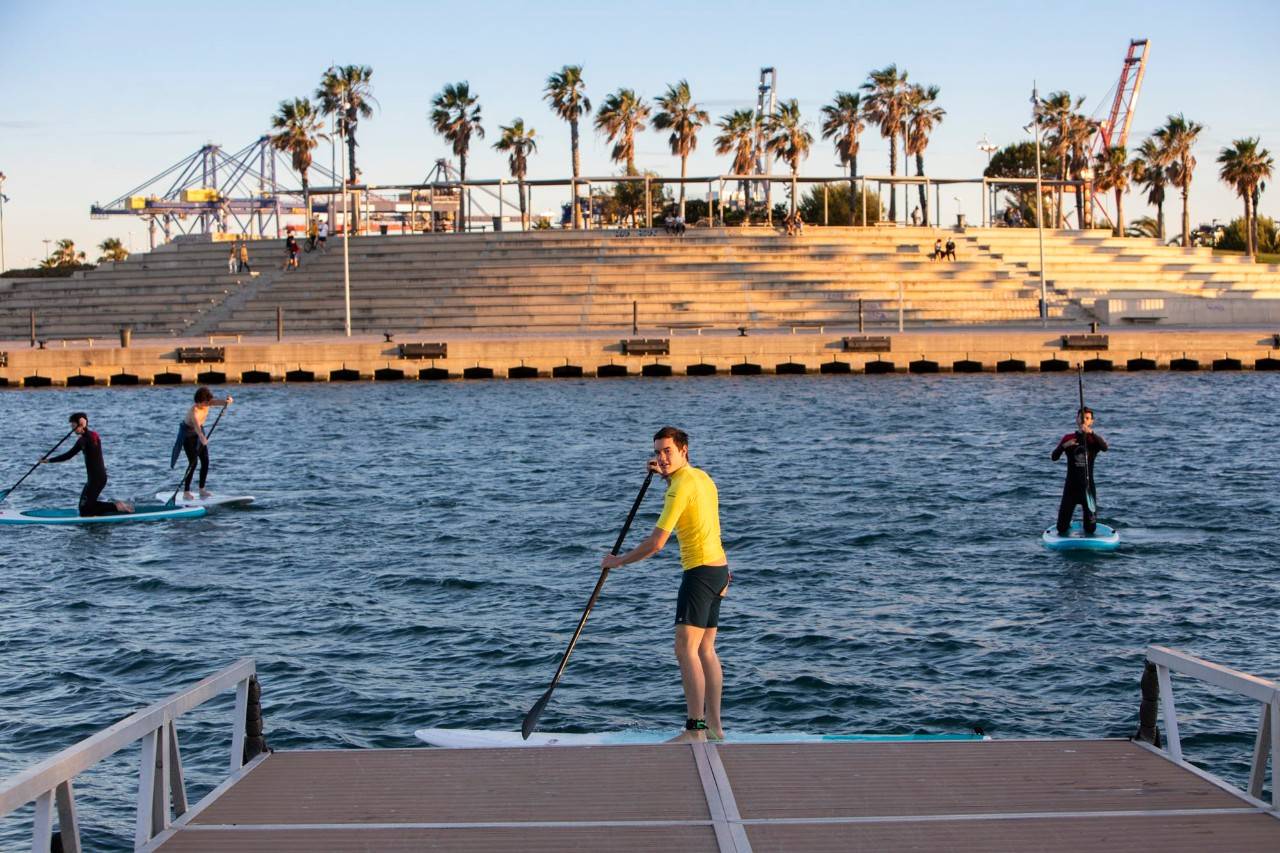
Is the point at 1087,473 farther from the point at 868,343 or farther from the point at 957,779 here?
the point at 868,343

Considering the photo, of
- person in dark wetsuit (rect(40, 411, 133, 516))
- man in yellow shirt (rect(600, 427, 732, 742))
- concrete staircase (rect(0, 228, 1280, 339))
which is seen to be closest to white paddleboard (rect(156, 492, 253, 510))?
person in dark wetsuit (rect(40, 411, 133, 516))

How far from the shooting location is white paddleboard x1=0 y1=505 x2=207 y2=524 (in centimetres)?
2334

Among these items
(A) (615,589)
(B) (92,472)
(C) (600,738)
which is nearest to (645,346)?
(B) (92,472)

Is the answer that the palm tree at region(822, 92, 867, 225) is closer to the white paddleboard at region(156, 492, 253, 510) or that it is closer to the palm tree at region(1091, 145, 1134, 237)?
the palm tree at region(1091, 145, 1134, 237)

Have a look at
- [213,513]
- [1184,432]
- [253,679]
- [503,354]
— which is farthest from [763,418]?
[253,679]

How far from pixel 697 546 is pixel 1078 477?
36.1 feet

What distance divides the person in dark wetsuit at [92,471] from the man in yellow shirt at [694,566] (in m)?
12.9

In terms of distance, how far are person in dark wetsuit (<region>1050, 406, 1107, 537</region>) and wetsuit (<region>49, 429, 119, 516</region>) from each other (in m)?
13.1

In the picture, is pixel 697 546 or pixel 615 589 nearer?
pixel 697 546

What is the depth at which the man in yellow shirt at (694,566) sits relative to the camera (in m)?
10.0

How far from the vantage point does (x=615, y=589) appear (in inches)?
728

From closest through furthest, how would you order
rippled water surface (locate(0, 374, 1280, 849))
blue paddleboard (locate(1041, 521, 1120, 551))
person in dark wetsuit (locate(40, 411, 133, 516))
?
1. rippled water surface (locate(0, 374, 1280, 849))
2. blue paddleboard (locate(1041, 521, 1120, 551))
3. person in dark wetsuit (locate(40, 411, 133, 516))

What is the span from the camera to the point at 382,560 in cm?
2059

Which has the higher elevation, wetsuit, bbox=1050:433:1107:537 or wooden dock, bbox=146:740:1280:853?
wetsuit, bbox=1050:433:1107:537
